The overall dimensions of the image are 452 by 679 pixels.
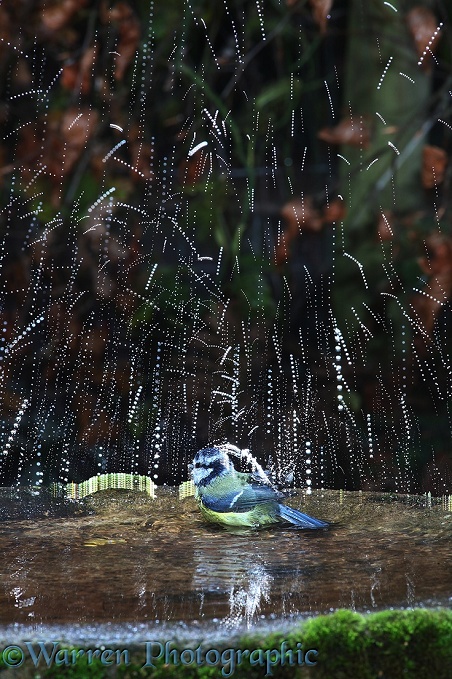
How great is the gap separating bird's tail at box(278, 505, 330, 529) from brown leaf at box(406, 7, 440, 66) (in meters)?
1.74

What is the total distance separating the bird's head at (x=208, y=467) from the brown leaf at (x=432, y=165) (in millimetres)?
1662

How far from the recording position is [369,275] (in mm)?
3105

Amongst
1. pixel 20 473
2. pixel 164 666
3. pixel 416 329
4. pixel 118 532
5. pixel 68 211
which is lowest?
pixel 164 666

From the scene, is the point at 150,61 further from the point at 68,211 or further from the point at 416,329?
the point at 416,329

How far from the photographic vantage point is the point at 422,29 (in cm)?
299

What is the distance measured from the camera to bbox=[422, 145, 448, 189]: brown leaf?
10.1 ft

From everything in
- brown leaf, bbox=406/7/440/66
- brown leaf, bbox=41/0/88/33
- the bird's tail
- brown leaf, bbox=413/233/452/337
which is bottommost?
the bird's tail

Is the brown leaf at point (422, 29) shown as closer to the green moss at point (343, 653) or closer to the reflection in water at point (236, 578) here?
the reflection in water at point (236, 578)

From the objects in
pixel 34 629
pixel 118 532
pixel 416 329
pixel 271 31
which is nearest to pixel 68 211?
pixel 271 31

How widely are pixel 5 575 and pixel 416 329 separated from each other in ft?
6.86

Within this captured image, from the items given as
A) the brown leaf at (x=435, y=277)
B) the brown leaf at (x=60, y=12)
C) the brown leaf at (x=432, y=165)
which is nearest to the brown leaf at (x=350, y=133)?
the brown leaf at (x=432, y=165)

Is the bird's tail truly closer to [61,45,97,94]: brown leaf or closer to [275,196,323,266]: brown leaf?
[275,196,323,266]: brown leaf

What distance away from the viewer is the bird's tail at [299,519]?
5.61 feet

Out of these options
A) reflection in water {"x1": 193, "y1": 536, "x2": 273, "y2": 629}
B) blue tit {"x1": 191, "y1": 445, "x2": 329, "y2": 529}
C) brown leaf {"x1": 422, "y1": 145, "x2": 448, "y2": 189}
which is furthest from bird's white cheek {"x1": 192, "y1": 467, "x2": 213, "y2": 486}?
brown leaf {"x1": 422, "y1": 145, "x2": 448, "y2": 189}
